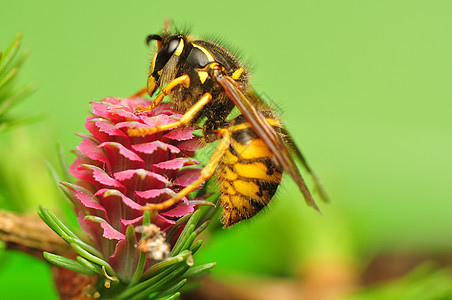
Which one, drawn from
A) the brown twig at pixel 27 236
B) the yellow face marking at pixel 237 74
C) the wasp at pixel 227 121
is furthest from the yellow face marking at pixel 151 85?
the brown twig at pixel 27 236

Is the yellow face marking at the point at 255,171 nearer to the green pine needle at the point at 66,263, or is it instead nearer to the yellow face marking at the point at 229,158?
the yellow face marking at the point at 229,158

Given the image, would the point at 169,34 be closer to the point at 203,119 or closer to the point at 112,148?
the point at 203,119

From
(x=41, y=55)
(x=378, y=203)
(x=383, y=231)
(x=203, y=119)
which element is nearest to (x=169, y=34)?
(x=203, y=119)

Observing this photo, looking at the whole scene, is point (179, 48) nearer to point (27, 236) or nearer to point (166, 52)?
point (166, 52)

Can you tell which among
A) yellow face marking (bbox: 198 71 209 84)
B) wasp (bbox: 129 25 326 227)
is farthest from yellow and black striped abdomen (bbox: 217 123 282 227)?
yellow face marking (bbox: 198 71 209 84)

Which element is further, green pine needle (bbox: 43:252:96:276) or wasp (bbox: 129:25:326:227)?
wasp (bbox: 129:25:326:227)

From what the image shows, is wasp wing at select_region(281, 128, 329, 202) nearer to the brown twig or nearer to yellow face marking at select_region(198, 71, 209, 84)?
yellow face marking at select_region(198, 71, 209, 84)

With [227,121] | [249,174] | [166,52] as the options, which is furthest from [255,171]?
[166,52]
